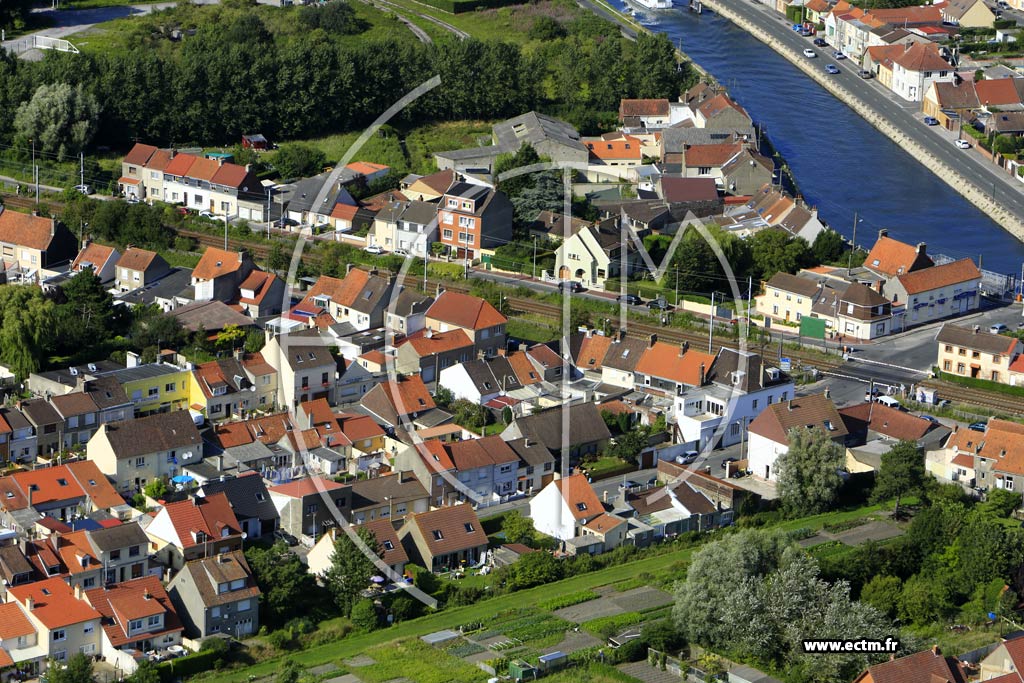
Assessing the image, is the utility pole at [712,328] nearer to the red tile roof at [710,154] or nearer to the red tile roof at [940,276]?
the red tile roof at [940,276]

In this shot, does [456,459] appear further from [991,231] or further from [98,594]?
[991,231]

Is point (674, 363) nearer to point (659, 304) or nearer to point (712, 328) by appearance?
point (712, 328)

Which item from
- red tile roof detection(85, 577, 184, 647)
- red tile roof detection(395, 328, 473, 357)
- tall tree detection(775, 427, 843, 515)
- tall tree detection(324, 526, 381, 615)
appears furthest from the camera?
red tile roof detection(395, 328, 473, 357)

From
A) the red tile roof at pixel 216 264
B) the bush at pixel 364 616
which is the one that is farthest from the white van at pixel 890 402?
the red tile roof at pixel 216 264

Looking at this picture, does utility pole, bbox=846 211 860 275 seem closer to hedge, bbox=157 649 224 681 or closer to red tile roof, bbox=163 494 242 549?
red tile roof, bbox=163 494 242 549

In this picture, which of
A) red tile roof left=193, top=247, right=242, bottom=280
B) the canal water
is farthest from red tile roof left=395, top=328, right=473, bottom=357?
the canal water

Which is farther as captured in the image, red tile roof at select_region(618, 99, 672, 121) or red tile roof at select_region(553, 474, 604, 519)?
red tile roof at select_region(618, 99, 672, 121)

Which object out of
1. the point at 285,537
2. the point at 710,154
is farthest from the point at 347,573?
the point at 710,154

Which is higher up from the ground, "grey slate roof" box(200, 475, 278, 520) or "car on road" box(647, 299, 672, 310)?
"grey slate roof" box(200, 475, 278, 520)
